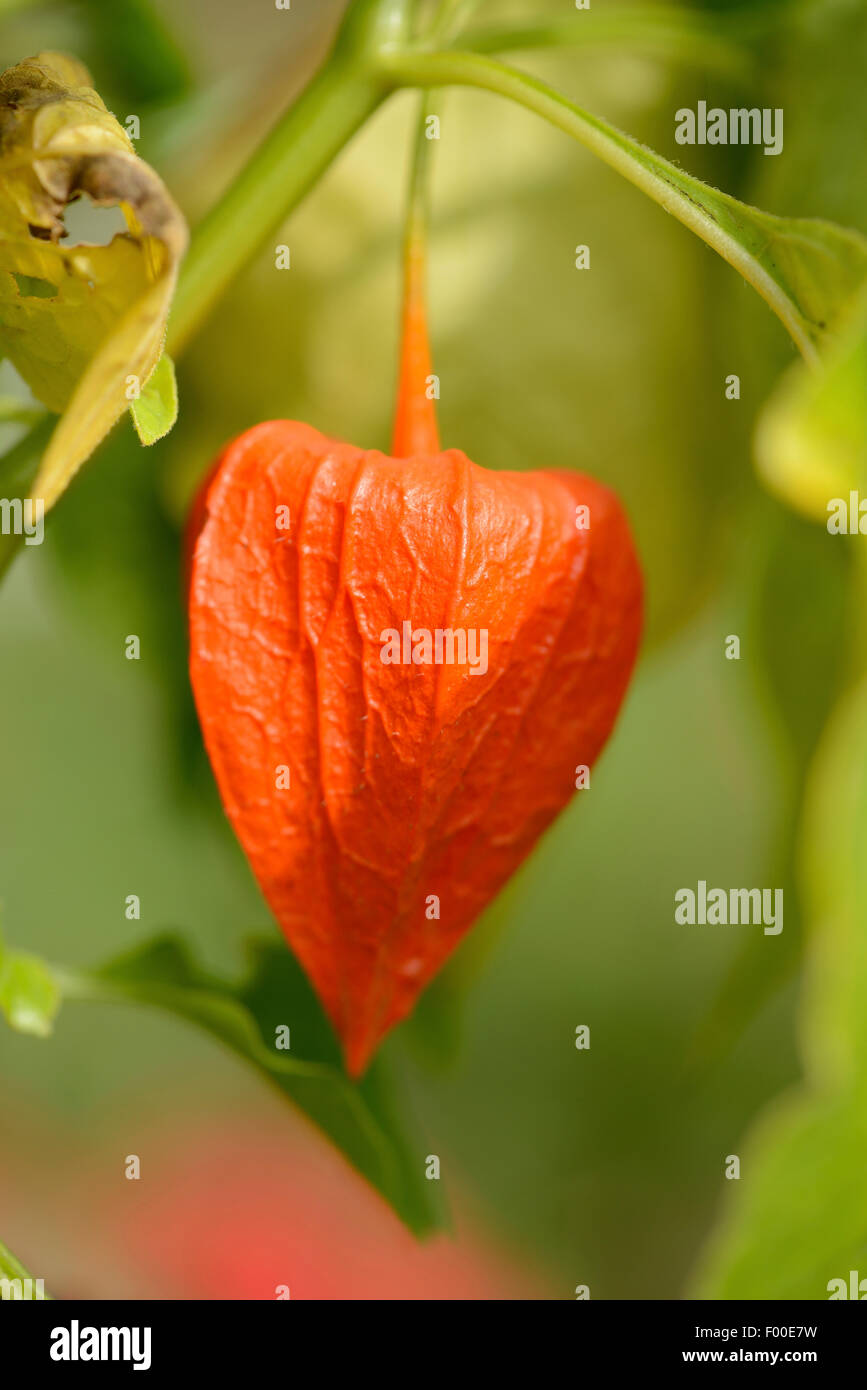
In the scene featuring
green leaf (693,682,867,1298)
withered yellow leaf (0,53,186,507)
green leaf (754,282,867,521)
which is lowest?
green leaf (693,682,867,1298)

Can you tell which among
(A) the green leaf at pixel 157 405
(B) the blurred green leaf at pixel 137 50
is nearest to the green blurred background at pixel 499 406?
(B) the blurred green leaf at pixel 137 50

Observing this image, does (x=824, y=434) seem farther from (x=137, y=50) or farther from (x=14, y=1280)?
(x=137, y=50)

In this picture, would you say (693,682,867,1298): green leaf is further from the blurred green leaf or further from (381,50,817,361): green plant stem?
the blurred green leaf

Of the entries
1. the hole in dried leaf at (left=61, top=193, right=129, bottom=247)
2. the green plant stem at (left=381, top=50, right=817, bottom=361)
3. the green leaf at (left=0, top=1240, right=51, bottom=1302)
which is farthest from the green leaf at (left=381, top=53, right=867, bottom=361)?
the green leaf at (left=0, top=1240, right=51, bottom=1302)

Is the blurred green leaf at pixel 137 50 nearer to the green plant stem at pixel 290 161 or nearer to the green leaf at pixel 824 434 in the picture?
the green plant stem at pixel 290 161

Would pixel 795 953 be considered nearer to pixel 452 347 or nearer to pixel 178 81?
pixel 452 347

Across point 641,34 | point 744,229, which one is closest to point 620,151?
point 744,229
